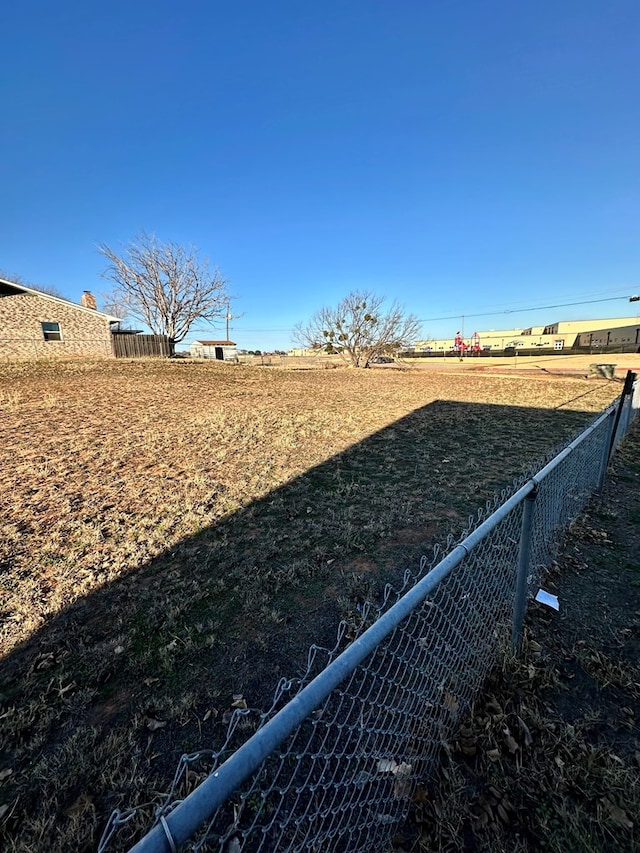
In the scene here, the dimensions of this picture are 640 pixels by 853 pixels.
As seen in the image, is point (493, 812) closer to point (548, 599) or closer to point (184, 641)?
point (548, 599)

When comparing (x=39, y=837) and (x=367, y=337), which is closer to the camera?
(x=39, y=837)

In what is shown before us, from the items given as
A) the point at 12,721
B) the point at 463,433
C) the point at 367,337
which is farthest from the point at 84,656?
the point at 367,337

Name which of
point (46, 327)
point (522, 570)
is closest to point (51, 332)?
point (46, 327)

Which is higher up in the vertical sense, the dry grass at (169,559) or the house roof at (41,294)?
the house roof at (41,294)

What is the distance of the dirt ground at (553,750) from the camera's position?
1389 millimetres

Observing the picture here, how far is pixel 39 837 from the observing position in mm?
1376

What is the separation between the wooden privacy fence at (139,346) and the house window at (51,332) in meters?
2.77

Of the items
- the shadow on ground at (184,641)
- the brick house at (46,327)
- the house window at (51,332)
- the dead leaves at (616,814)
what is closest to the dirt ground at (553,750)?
the dead leaves at (616,814)

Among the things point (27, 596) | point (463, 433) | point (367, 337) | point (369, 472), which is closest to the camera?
point (27, 596)

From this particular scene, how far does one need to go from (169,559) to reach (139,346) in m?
23.7

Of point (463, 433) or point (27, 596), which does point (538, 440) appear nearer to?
point (463, 433)

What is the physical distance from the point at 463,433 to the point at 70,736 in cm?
693

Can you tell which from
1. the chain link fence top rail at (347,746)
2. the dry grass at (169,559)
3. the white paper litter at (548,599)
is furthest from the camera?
the white paper litter at (548,599)

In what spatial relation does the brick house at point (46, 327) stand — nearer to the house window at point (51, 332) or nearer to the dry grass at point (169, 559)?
the house window at point (51, 332)
